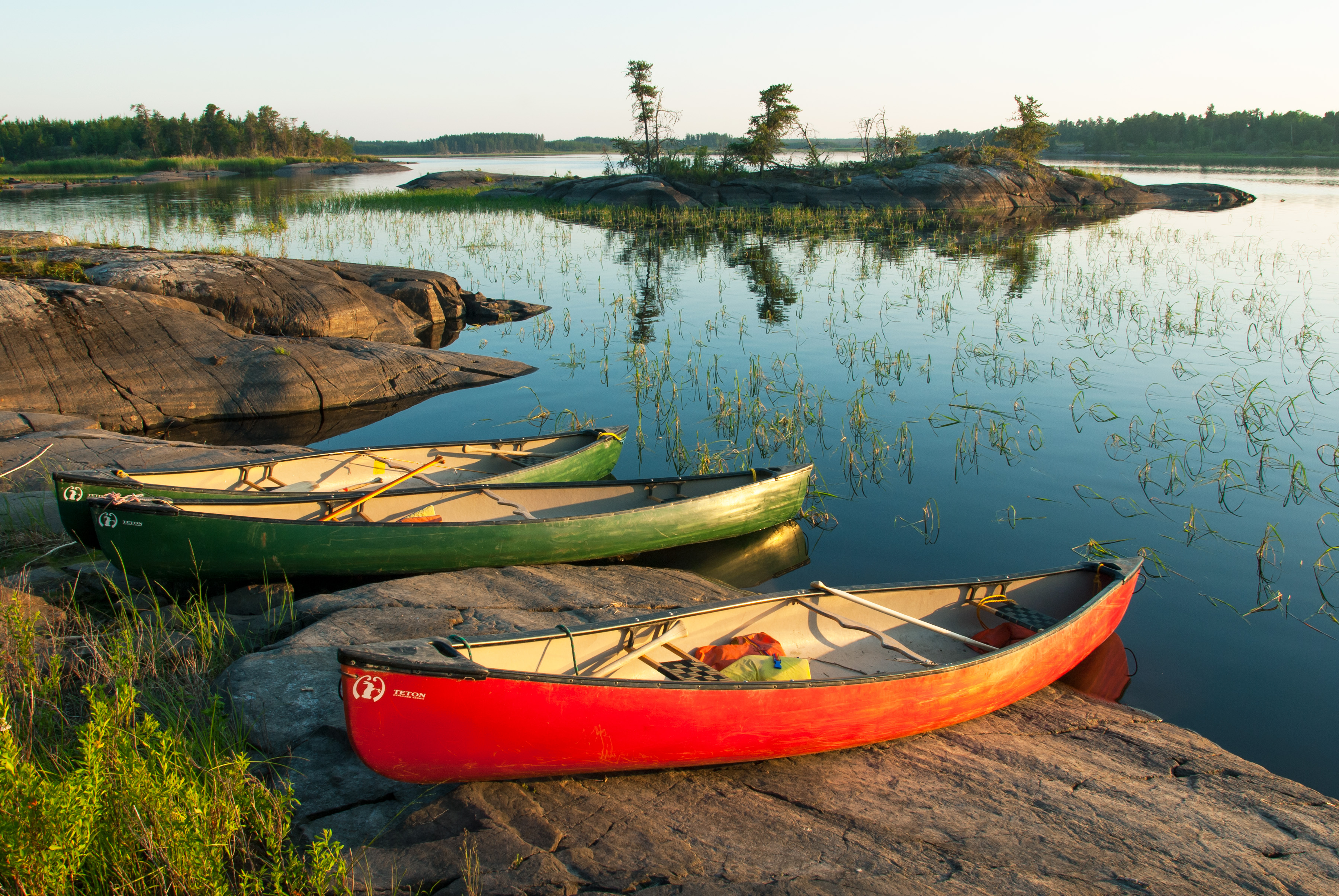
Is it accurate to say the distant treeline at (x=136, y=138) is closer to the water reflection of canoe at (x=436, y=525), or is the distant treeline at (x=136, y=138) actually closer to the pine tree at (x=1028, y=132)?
the pine tree at (x=1028, y=132)

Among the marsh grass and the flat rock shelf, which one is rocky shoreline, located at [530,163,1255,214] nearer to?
the flat rock shelf

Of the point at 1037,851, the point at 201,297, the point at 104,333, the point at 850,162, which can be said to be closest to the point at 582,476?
the point at 1037,851

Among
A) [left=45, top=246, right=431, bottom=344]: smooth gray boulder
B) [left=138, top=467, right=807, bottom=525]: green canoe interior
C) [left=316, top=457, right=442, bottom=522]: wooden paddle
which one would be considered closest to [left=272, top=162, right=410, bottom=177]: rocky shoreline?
[left=45, top=246, right=431, bottom=344]: smooth gray boulder

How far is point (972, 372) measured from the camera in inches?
501

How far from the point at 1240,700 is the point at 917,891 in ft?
12.3

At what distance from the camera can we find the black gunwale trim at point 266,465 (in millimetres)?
5684

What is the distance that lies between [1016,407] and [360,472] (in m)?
8.37

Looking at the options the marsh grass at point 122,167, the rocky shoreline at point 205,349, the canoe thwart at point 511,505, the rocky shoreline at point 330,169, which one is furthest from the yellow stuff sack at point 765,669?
the rocky shoreline at point 330,169

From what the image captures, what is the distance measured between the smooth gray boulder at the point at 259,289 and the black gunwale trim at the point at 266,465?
660 cm

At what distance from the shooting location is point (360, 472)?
785 centimetres

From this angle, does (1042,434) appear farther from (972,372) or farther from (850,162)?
(850,162)

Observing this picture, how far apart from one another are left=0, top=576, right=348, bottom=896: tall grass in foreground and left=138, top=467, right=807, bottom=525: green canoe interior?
2175 mm

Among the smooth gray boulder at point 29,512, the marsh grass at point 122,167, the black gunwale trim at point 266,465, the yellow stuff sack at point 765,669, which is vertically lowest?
the yellow stuff sack at point 765,669

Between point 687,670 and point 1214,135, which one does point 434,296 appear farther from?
point 1214,135
